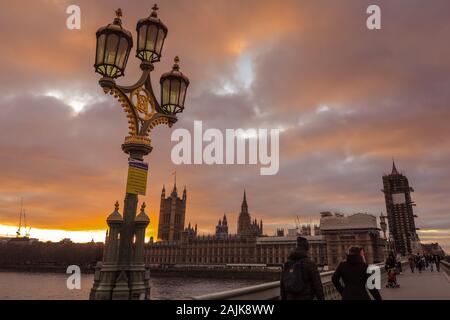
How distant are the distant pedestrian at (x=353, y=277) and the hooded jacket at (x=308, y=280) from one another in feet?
2.44

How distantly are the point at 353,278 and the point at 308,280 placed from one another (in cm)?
100

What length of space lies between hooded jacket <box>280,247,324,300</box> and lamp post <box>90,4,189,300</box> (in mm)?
3108

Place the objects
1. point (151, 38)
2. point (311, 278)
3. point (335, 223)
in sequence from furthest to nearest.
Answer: point (335, 223) < point (151, 38) < point (311, 278)

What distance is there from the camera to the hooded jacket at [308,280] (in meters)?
5.44

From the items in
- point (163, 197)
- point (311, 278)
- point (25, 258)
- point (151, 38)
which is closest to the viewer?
point (311, 278)

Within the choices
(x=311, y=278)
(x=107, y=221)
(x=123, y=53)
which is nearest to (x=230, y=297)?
Result: (x=311, y=278)

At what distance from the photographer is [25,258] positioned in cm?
18012

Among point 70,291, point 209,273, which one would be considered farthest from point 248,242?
point 70,291

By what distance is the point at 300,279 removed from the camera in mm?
5566

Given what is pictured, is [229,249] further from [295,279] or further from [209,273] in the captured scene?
[295,279]

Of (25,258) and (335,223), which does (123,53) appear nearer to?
(335,223)

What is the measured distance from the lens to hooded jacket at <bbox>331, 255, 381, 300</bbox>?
5824mm

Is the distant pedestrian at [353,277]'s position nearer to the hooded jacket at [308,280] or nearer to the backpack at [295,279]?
the hooded jacket at [308,280]
